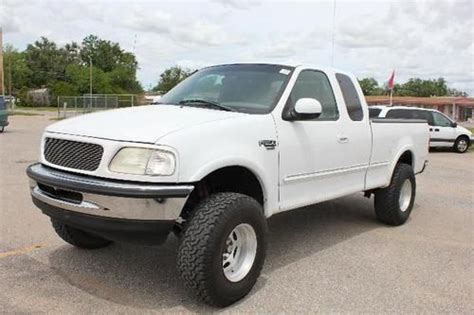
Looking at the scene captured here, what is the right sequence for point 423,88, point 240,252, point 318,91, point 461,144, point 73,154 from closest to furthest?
point 73,154, point 240,252, point 318,91, point 461,144, point 423,88

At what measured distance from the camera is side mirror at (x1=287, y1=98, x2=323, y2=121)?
4910 mm

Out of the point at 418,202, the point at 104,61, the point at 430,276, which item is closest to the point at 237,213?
the point at 430,276

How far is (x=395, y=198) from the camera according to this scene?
6.99 meters

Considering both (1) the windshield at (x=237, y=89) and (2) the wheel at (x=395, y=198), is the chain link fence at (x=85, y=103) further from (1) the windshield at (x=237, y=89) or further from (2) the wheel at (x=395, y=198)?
(1) the windshield at (x=237, y=89)

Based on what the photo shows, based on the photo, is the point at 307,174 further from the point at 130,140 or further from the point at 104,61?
the point at 104,61

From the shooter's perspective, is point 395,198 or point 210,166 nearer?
point 210,166

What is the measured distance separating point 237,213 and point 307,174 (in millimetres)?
1279

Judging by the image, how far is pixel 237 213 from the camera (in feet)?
13.9

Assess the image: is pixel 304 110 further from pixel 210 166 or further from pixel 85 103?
pixel 85 103

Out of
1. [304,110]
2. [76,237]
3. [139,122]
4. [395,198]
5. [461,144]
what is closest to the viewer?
[139,122]

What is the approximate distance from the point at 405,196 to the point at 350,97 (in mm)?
1955

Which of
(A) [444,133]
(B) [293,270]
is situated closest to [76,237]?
(B) [293,270]

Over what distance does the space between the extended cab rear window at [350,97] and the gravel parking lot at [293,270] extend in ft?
4.84

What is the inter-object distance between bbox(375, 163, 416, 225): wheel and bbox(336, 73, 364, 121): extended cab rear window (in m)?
1.24
